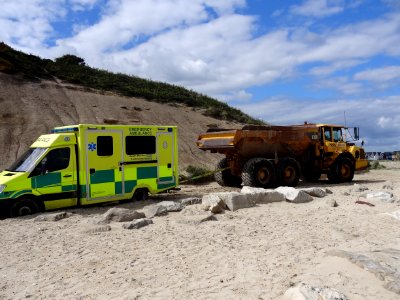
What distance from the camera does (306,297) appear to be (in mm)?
5035

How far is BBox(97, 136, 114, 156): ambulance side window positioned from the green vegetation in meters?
22.6

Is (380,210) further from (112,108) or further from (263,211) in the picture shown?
(112,108)

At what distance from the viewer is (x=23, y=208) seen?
10.9 m

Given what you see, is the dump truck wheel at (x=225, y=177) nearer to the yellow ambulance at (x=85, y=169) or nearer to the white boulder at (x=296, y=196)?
the yellow ambulance at (x=85, y=169)

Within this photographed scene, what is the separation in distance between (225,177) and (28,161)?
8.33m

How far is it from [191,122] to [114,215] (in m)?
24.5

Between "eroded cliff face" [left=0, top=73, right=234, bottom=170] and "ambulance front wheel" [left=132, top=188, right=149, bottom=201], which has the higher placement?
"eroded cliff face" [left=0, top=73, right=234, bottom=170]

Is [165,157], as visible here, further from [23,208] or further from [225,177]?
[225,177]

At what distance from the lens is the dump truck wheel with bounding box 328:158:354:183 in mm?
18531

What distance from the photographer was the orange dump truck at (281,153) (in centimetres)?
1617

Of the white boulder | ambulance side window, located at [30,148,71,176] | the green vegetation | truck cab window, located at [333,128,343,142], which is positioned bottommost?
the white boulder

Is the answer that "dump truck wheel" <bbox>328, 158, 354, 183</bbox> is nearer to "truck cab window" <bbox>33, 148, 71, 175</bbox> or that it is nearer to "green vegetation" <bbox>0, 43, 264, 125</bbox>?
"truck cab window" <bbox>33, 148, 71, 175</bbox>

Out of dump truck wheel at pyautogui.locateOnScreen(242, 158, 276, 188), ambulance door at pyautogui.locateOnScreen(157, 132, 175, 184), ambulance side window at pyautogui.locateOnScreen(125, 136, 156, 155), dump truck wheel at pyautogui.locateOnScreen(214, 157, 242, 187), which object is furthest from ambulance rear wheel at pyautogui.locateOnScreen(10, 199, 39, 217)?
dump truck wheel at pyautogui.locateOnScreen(214, 157, 242, 187)

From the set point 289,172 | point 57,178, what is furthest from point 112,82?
point 57,178
